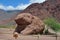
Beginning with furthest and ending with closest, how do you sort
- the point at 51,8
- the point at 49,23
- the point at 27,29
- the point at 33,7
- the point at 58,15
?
the point at 33,7 → the point at 51,8 → the point at 58,15 → the point at 49,23 → the point at 27,29

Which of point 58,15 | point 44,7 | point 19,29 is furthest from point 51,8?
point 19,29

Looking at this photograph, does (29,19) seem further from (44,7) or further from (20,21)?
(44,7)

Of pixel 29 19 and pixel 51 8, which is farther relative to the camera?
pixel 51 8

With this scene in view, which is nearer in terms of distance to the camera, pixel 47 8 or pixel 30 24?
pixel 30 24

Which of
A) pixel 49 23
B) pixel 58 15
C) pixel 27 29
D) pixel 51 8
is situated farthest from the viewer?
pixel 51 8

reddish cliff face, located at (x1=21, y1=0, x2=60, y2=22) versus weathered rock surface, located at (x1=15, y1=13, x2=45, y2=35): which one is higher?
reddish cliff face, located at (x1=21, y1=0, x2=60, y2=22)

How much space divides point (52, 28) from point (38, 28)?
3.19 ft

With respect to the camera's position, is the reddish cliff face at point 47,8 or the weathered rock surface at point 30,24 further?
the reddish cliff face at point 47,8

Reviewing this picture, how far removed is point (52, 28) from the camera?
15.5m

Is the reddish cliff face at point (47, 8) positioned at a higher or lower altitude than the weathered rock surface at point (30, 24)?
higher

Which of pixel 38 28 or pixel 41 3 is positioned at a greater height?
pixel 41 3

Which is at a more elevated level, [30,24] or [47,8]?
[47,8]

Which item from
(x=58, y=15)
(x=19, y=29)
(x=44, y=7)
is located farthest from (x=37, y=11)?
(x=19, y=29)

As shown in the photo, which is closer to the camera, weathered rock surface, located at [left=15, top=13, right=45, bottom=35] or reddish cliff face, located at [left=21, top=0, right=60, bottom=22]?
weathered rock surface, located at [left=15, top=13, right=45, bottom=35]
